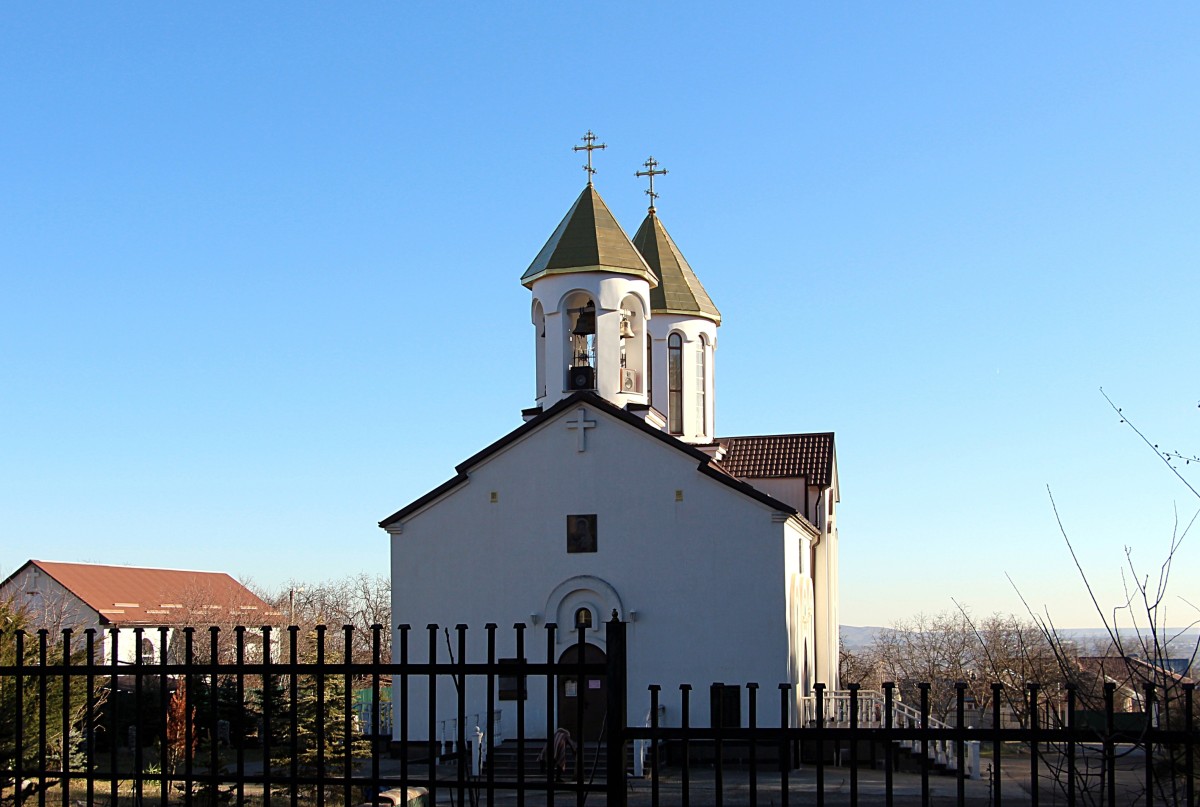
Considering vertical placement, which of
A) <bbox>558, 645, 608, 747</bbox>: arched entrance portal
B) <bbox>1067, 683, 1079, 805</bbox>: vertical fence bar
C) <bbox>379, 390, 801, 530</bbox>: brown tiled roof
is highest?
<bbox>379, 390, 801, 530</bbox>: brown tiled roof

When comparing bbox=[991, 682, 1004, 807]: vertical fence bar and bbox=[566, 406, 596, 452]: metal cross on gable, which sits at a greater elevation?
bbox=[566, 406, 596, 452]: metal cross on gable

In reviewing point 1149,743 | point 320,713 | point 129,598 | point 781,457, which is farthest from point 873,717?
point 129,598

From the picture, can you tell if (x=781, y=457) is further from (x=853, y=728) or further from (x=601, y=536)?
(x=853, y=728)

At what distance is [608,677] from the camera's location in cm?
596

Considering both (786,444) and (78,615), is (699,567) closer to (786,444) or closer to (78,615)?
(786,444)

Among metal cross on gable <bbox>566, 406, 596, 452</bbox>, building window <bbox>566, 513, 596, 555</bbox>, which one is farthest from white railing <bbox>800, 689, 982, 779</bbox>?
metal cross on gable <bbox>566, 406, 596, 452</bbox>

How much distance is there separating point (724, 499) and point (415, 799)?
34.0ft

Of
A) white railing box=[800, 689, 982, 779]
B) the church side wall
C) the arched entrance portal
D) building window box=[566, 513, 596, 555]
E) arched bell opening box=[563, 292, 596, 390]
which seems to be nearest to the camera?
white railing box=[800, 689, 982, 779]

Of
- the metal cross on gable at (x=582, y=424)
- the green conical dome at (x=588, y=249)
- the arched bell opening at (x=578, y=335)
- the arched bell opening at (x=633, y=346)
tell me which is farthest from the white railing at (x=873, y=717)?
the green conical dome at (x=588, y=249)

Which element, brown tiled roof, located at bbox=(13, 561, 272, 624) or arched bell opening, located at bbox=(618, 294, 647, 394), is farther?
brown tiled roof, located at bbox=(13, 561, 272, 624)

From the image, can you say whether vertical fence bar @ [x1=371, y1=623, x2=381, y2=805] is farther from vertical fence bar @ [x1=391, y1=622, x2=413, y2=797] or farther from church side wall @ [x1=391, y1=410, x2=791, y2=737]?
church side wall @ [x1=391, y1=410, x2=791, y2=737]

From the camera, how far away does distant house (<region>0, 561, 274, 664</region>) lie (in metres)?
53.0

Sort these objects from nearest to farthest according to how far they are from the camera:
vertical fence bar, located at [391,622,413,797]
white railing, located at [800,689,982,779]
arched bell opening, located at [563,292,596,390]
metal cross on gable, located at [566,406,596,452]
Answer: vertical fence bar, located at [391,622,413,797]
white railing, located at [800,689,982,779]
metal cross on gable, located at [566,406,596,452]
arched bell opening, located at [563,292,596,390]

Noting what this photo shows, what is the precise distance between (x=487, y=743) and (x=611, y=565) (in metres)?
16.9
